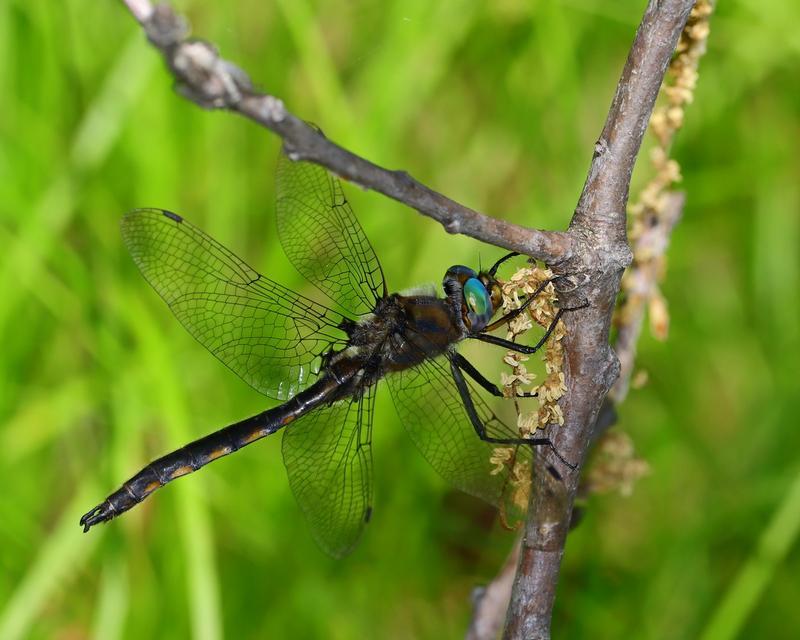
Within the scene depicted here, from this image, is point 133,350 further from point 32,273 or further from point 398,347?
point 398,347

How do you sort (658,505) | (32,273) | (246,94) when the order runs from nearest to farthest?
(246,94), (32,273), (658,505)

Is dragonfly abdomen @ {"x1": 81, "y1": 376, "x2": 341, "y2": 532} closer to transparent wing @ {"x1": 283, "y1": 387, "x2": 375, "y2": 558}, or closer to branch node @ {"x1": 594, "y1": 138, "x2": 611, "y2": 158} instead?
transparent wing @ {"x1": 283, "y1": 387, "x2": 375, "y2": 558}

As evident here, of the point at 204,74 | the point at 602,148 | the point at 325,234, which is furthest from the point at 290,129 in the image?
the point at 325,234

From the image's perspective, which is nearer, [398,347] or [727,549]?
[398,347]

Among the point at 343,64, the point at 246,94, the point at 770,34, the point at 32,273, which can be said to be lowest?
the point at 246,94

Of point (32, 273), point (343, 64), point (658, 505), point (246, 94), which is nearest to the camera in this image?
point (246, 94)

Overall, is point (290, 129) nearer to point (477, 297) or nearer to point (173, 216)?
point (477, 297)

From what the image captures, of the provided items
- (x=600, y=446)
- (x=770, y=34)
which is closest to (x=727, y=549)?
(x=600, y=446)
